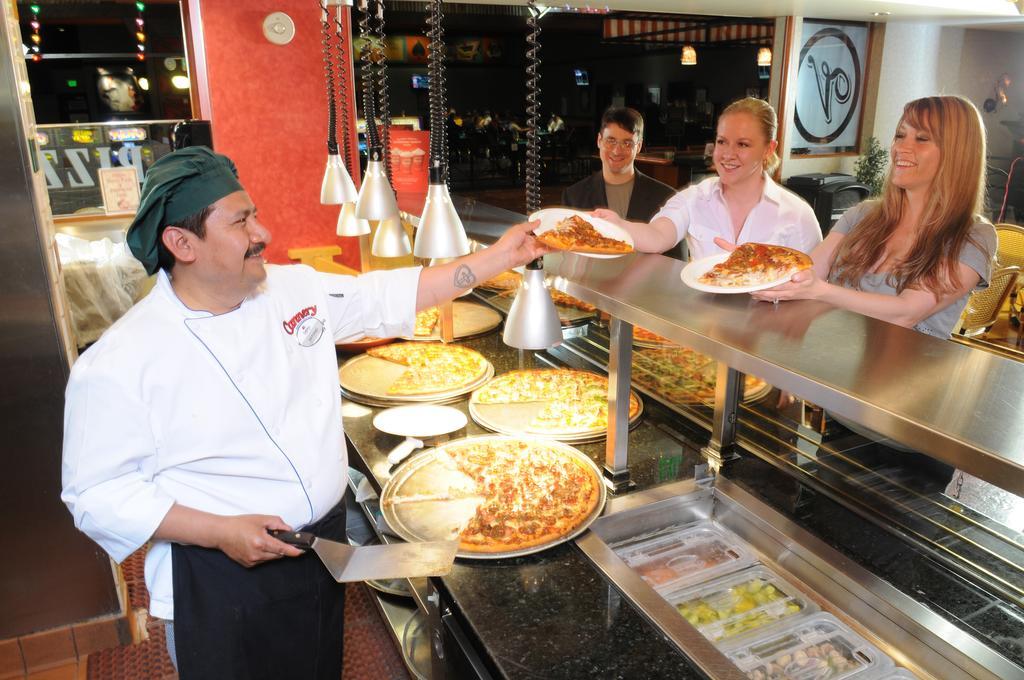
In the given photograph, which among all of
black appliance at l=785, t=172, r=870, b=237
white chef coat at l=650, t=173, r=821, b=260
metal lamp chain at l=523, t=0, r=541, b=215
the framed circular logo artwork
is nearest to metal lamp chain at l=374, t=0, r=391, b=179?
metal lamp chain at l=523, t=0, r=541, b=215

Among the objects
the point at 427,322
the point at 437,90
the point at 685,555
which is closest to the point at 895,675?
the point at 685,555

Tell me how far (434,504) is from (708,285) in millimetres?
1038

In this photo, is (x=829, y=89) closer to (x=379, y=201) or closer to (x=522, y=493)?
(x=379, y=201)

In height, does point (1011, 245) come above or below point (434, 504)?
above

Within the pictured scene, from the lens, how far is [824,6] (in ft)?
24.5

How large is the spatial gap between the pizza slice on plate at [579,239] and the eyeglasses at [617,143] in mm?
2173

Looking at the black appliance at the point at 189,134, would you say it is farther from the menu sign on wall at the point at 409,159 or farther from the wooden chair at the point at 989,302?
the wooden chair at the point at 989,302

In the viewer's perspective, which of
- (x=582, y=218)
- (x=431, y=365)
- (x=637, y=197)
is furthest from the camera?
(x=637, y=197)

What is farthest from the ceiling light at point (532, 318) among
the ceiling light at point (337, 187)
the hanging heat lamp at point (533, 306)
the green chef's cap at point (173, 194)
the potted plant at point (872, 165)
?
the potted plant at point (872, 165)

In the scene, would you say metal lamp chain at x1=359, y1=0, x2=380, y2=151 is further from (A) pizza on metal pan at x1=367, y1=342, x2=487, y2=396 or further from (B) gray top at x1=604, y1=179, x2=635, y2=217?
(B) gray top at x1=604, y1=179, x2=635, y2=217

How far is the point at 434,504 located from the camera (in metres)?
2.13

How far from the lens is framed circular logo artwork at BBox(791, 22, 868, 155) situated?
29.6ft

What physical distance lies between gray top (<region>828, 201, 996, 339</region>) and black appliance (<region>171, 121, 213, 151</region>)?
10.2 ft

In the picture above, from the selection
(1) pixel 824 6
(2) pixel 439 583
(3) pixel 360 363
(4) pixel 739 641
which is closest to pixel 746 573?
(4) pixel 739 641
